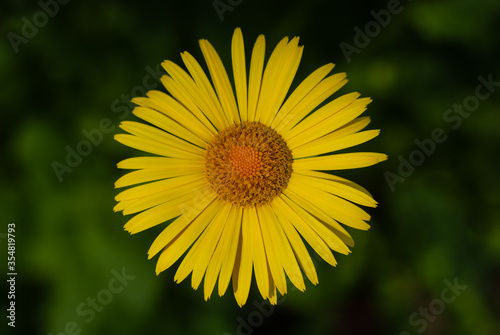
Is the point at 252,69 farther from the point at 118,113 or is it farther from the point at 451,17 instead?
the point at 451,17

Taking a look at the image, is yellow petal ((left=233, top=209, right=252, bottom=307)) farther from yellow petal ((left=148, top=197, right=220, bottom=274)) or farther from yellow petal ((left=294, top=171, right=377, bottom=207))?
yellow petal ((left=294, top=171, right=377, bottom=207))

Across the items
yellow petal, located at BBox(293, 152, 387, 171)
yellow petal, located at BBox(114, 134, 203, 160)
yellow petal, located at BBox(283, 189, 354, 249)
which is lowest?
yellow petal, located at BBox(283, 189, 354, 249)

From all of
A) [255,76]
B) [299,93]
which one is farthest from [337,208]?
[255,76]

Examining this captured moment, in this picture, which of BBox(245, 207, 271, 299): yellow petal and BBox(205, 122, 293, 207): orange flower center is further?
BBox(205, 122, 293, 207): orange flower center

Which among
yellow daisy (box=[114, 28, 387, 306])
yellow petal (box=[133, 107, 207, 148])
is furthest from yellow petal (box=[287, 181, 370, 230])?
yellow petal (box=[133, 107, 207, 148])

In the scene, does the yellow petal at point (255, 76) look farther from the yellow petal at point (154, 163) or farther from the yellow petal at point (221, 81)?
the yellow petal at point (154, 163)
